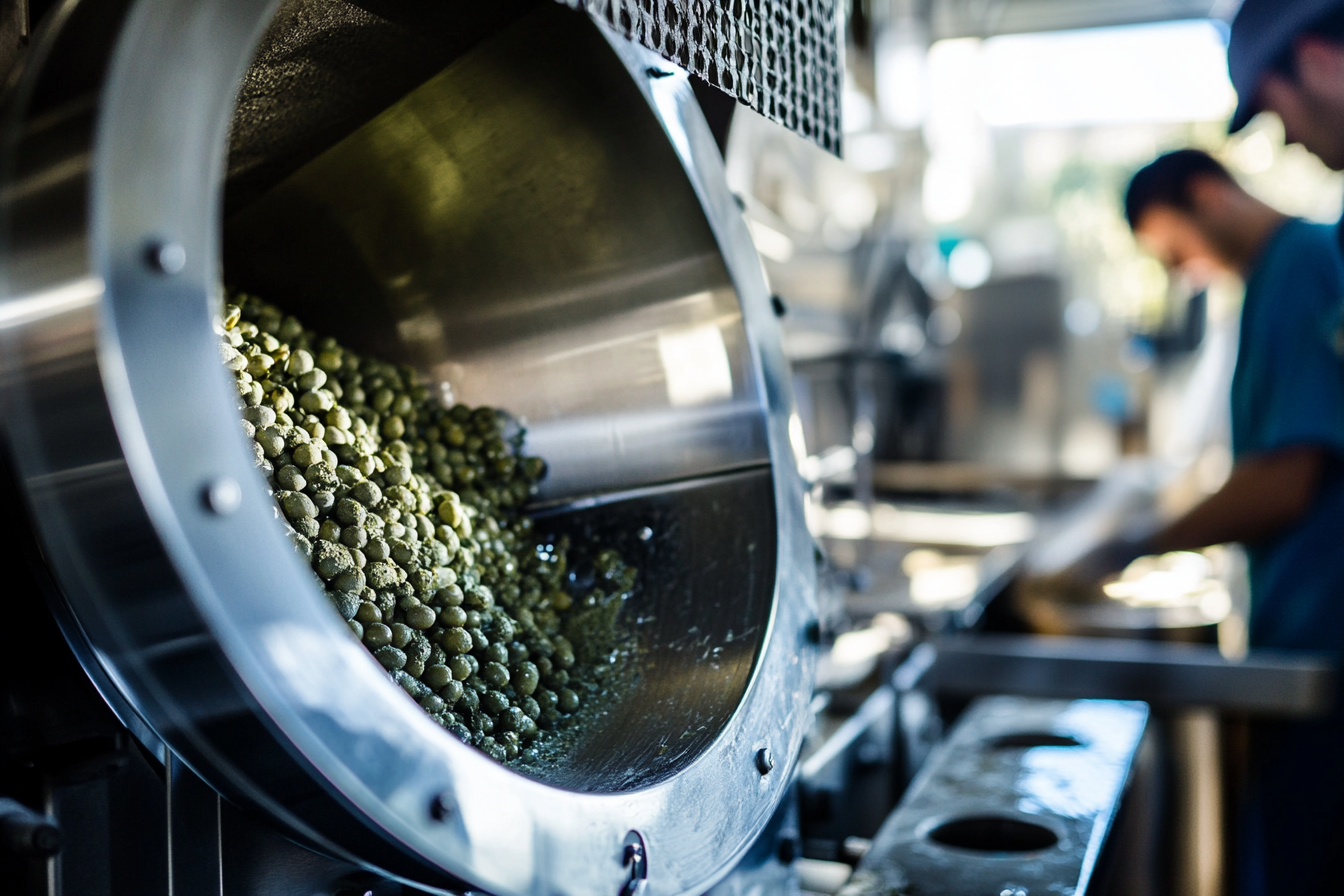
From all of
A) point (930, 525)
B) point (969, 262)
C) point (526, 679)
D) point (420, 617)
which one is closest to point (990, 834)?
point (526, 679)

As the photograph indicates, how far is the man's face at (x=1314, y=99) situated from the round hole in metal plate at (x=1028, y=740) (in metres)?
1.16

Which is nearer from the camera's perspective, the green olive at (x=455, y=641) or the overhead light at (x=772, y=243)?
the green olive at (x=455, y=641)

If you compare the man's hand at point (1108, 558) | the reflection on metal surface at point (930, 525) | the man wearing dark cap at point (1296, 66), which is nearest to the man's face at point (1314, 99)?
the man wearing dark cap at point (1296, 66)

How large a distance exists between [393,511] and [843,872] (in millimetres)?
755

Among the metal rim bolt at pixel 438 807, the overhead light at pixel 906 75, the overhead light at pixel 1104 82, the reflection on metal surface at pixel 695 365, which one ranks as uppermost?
the overhead light at pixel 1104 82

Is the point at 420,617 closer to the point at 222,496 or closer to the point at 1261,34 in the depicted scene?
the point at 222,496

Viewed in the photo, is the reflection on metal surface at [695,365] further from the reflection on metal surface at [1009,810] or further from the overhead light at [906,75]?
the overhead light at [906,75]

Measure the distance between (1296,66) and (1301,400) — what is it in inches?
23.9

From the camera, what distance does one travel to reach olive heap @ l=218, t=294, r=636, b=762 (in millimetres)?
739

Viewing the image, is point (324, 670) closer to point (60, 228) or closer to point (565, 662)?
point (60, 228)

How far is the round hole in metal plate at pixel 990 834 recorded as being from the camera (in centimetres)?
108

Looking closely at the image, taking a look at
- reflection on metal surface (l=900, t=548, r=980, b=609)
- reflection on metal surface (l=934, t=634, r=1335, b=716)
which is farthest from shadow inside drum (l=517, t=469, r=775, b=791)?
reflection on metal surface (l=900, t=548, r=980, b=609)

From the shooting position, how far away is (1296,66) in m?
1.73

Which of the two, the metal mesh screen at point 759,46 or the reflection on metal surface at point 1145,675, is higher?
the metal mesh screen at point 759,46
